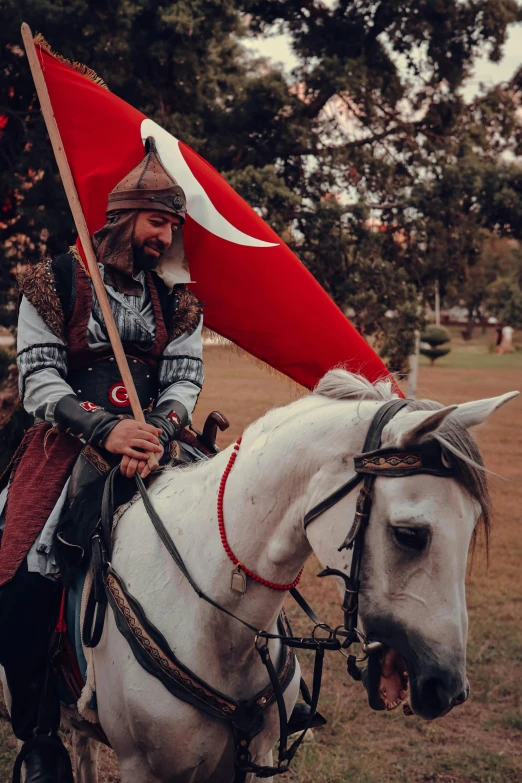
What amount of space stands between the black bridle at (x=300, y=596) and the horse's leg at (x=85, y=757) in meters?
1.37

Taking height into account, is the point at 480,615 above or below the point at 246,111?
below

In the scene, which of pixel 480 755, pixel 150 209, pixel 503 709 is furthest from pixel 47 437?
pixel 503 709

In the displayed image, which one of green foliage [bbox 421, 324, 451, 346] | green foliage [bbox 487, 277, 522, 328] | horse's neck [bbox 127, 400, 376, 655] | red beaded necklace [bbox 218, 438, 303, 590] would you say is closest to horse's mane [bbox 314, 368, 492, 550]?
horse's neck [bbox 127, 400, 376, 655]

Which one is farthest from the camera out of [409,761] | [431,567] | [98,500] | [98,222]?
[409,761]

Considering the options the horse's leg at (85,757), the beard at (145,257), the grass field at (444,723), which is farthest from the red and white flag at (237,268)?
the horse's leg at (85,757)

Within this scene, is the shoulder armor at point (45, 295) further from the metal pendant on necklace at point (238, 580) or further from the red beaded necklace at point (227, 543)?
the metal pendant on necklace at point (238, 580)

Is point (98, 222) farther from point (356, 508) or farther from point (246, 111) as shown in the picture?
point (246, 111)

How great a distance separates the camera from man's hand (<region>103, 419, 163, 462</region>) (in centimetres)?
309

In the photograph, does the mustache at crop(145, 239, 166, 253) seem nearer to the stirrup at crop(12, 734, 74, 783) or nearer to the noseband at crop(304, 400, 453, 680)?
the noseband at crop(304, 400, 453, 680)

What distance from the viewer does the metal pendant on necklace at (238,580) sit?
2738mm

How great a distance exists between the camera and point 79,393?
3430 mm

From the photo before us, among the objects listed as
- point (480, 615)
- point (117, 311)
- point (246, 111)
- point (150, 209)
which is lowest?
point (480, 615)

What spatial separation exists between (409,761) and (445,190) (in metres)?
5.51

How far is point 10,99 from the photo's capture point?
27.0 ft
